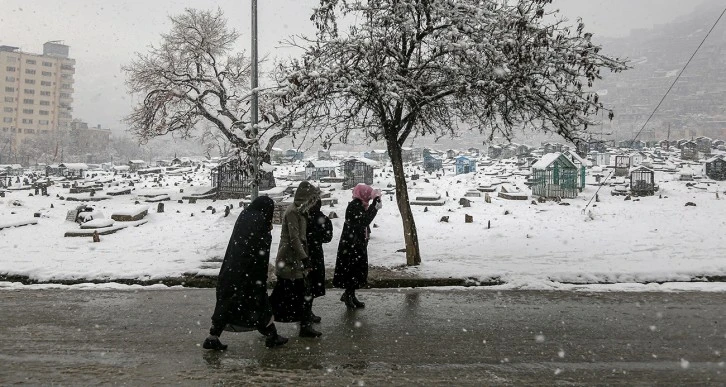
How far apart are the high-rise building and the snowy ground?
360 ft

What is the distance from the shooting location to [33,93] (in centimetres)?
10988

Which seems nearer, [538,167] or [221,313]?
[221,313]

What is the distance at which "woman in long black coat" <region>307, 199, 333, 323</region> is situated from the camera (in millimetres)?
5340

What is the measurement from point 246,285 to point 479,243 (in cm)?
821

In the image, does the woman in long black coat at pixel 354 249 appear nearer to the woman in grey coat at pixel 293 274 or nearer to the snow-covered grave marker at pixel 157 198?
the woman in grey coat at pixel 293 274

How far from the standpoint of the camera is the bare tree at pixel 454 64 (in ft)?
21.6

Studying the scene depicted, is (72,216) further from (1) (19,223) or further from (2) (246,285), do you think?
(2) (246,285)

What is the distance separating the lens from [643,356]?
14.4 ft

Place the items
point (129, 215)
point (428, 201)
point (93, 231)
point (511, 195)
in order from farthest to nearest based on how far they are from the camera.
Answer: point (511, 195) → point (428, 201) → point (129, 215) → point (93, 231)

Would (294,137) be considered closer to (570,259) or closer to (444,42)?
(444,42)

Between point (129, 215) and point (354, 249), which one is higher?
point (129, 215)

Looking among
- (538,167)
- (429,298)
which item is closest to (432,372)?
(429,298)

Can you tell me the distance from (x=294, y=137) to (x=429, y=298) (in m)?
3.61

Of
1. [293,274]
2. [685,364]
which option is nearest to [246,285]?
[293,274]
